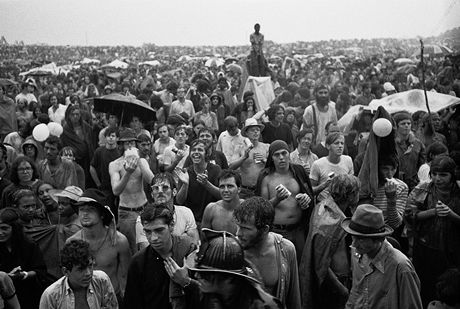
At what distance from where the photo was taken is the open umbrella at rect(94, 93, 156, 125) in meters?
8.23

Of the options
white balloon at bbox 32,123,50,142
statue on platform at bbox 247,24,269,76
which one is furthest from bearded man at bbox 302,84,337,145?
statue on platform at bbox 247,24,269,76

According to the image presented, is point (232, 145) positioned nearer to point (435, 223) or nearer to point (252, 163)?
point (252, 163)

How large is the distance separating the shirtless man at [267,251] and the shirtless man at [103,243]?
1.07m

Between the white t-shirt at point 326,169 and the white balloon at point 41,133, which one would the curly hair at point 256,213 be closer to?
the white t-shirt at point 326,169

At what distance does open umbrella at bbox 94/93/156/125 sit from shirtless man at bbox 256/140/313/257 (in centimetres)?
324

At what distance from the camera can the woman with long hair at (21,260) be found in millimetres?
4121

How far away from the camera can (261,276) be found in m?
3.59

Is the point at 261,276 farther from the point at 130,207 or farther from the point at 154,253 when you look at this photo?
the point at 130,207

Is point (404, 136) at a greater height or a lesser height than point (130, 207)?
greater

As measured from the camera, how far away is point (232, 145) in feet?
23.9

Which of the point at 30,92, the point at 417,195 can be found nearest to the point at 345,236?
the point at 417,195

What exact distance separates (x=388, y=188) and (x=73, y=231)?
2.77 metres

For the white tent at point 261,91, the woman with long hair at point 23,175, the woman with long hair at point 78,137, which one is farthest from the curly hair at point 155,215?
the white tent at point 261,91

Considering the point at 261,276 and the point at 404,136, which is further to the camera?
the point at 404,136
